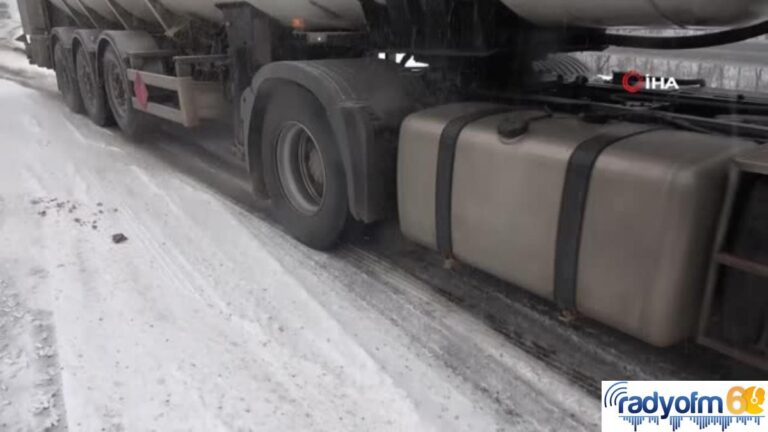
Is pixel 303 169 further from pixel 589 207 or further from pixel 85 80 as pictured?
pixel 85 80

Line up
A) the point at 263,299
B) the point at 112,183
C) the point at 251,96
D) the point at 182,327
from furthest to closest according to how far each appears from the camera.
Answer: the point at 112,183 < the point at 251,96 < the point at 263,299 < the point at 182,327

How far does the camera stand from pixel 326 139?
3.88m

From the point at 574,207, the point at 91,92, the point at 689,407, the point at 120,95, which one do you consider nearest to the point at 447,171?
the point at 574,207

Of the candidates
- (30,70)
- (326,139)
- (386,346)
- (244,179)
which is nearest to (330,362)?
(386,346)

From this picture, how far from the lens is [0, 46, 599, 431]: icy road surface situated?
2.53 m

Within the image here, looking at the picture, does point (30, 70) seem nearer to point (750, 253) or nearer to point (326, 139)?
point (326, 139)

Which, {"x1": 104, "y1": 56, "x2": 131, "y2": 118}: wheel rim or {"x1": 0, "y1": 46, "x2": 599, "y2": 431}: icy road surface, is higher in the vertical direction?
{"x1": 104, "y1": 56, "x2": 131, "y2": 118}: wheel rim

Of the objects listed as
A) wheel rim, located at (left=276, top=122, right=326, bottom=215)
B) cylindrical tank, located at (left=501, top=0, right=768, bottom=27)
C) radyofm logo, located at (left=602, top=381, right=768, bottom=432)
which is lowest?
radyofm logo, located at (left=602, top=381, right=768, bottom=432)

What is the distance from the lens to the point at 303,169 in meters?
4.45

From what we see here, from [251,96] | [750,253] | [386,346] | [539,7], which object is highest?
[539,7]

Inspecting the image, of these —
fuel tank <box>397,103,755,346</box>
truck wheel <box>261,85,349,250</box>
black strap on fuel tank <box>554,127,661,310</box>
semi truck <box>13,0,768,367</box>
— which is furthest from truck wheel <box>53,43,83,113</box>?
black strap on fuel tank <box>554,127,661,310</box>

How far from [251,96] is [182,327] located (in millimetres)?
1903

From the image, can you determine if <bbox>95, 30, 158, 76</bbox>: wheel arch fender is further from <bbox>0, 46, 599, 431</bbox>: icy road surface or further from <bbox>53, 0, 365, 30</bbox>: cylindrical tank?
<bbox>0, 46, 599, 431</bbox>: icy road surface

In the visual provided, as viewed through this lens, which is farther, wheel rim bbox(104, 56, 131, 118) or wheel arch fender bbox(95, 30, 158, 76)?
wheel rim bbox(104, 56, 131, 118)
